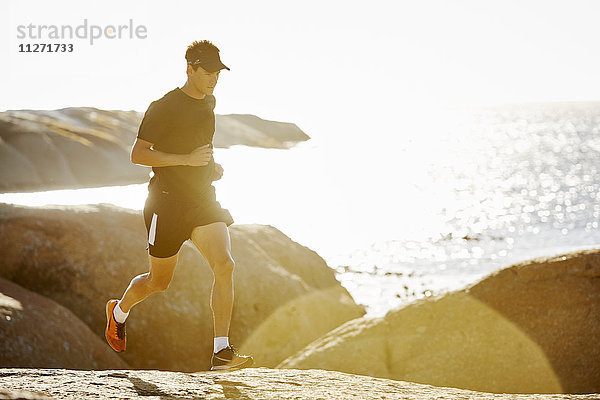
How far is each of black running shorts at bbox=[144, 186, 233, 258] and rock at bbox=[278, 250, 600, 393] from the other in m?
2.41

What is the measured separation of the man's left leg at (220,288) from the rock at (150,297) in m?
3.56

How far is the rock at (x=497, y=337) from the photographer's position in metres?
6.54

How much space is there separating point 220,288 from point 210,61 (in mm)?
1682

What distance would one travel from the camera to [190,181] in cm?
503

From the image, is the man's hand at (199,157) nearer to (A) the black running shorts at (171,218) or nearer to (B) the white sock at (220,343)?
(A) the black running shorts at (171,218)

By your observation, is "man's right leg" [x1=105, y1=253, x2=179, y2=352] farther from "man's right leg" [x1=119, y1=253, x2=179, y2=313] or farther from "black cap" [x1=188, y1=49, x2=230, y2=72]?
"black cap" [x1=188, y1=49, x2=230, y2=72]

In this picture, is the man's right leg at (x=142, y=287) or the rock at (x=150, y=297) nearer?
the man's right leg at (x=142, y=287)

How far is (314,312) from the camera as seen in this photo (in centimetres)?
1021

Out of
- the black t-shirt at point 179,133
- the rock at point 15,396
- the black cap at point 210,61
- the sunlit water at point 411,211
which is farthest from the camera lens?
the sunlit water at point 411,211

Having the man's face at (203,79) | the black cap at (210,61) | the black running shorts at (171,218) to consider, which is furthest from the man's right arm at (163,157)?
the black cap at (210,61)

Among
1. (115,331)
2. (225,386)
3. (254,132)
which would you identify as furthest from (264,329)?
(254,132)

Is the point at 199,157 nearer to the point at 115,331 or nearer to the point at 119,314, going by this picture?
the point at 119,314

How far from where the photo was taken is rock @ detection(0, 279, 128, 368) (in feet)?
22.8

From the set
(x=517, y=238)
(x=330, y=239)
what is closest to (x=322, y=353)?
(x=330, y=239)
